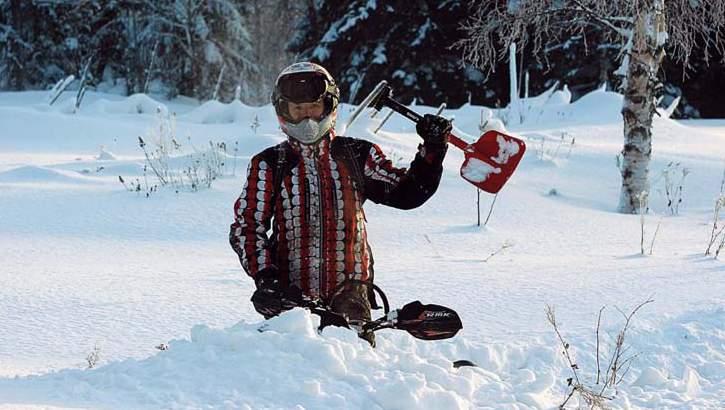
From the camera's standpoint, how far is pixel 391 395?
2.45m

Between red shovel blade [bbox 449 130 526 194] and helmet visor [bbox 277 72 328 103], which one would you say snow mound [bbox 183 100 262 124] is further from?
helmet visor [bbox 277 72 328 103]

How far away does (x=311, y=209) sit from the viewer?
9.97 ft

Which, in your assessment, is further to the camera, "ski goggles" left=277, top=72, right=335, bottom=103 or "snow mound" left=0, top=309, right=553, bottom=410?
"ski goggles" left=277, top=72, right=335, bottom=103

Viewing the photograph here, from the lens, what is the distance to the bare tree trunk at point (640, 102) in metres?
8.34

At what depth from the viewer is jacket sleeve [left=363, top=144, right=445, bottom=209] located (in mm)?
3086

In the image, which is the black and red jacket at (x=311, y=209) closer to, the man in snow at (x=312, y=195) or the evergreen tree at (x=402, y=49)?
the man in snow at (x=312, y=195)

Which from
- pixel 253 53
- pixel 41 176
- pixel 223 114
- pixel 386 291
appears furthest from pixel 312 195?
pixel 253 53

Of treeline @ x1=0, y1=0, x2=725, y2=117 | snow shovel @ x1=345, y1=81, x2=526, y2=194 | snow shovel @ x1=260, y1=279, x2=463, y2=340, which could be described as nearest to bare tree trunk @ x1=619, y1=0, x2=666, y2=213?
snow shovel @ x1=345, y1=81, x2=526, y2=194

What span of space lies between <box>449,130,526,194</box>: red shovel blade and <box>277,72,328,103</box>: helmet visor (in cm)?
64

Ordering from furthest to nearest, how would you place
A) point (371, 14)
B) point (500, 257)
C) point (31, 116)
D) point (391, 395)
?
point (371, 14)
point (31, 116)
point (500, 257)
point (391, 395)

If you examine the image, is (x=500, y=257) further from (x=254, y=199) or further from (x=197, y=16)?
(x=197, y=16)

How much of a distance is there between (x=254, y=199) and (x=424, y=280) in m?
2.28

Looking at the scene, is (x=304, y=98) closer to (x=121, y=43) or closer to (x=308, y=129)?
(x=308, y=129)

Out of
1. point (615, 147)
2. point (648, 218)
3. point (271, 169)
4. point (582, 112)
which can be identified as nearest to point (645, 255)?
point (648, 218)
